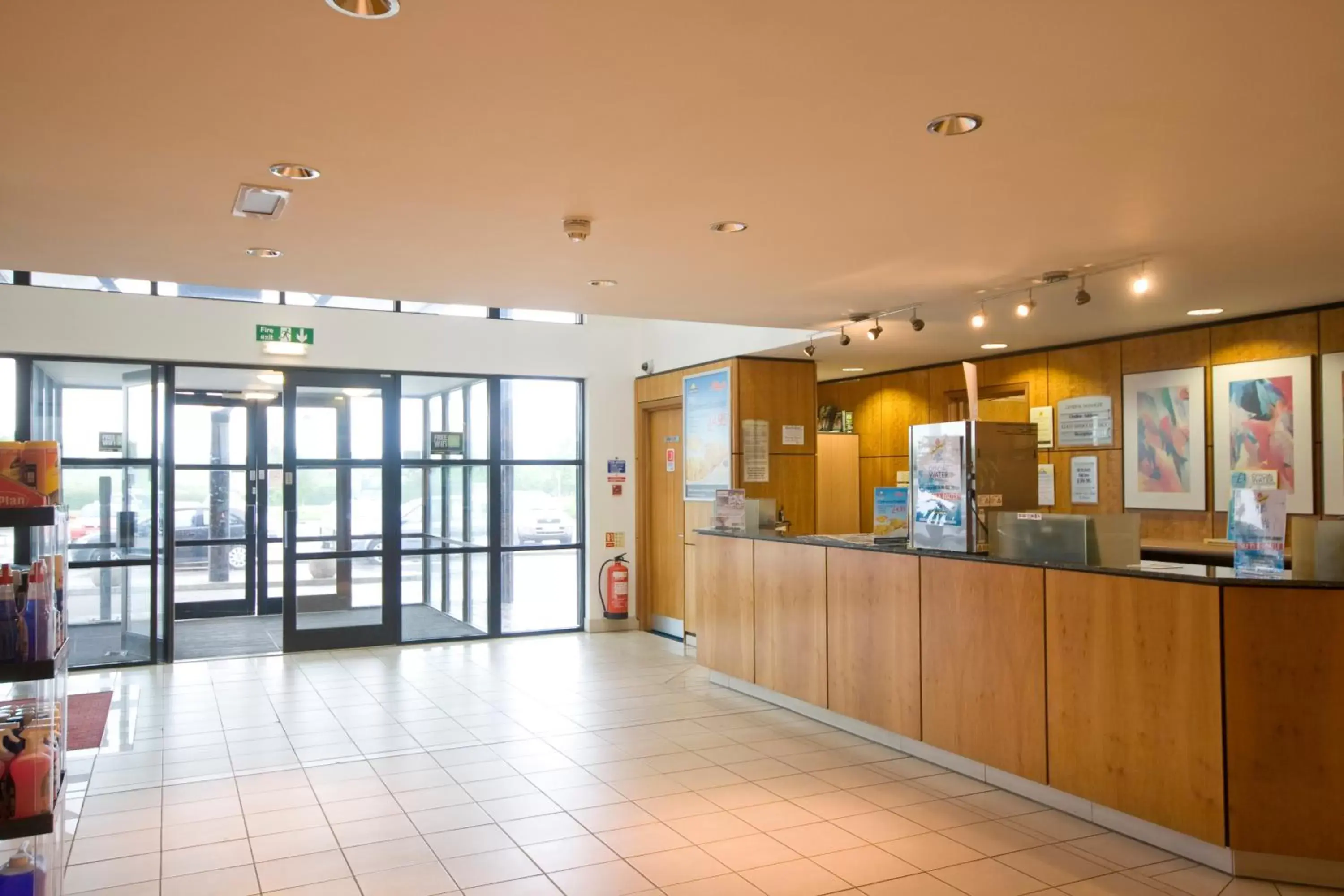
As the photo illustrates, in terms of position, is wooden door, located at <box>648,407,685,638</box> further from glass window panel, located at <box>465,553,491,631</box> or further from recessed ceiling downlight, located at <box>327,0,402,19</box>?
recessed ceiling downlight, located at <box>327,0,402,19</box>

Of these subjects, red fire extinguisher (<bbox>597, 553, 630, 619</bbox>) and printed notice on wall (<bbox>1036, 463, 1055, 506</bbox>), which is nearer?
printed notice on wall (<bbox>1036, 463, 1055, 506</bbox>)

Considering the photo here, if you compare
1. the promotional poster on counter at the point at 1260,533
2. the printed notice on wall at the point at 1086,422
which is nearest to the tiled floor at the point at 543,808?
the promotional poster on counter at the point at 1260,533

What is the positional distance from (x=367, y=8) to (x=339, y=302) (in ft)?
21.7

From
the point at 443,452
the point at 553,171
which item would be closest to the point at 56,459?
the point at 553,171

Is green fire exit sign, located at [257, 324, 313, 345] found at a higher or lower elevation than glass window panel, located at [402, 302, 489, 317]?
lower

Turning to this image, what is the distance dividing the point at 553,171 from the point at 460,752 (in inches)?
130

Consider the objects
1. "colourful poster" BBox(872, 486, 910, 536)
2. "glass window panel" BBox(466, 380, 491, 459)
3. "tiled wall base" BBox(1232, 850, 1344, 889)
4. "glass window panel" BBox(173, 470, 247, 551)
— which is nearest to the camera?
"tiled wall base" BBox(1232, 850, 1344, 889)

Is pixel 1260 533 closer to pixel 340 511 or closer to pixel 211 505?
pixel 340 511

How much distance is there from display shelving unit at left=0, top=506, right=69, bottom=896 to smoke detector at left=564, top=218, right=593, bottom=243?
2.22 meters

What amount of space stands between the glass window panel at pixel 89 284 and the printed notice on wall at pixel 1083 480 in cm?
745

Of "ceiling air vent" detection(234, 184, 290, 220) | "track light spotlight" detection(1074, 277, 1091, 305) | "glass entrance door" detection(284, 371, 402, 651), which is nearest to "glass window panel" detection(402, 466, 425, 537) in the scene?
"glass entrance door" detection(284, 371, 402, 651)

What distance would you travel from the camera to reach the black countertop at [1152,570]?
360 centimetres

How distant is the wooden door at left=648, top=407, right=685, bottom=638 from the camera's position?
9.14m

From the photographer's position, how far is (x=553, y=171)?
11.4 feet
